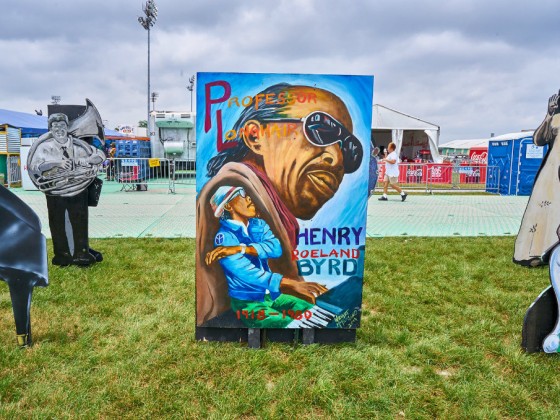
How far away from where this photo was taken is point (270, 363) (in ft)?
10.5

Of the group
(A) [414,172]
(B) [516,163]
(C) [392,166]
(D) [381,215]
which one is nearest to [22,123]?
(C) [392,166]

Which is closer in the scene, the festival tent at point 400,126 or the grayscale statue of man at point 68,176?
the grayscale statue of man at point 68,176

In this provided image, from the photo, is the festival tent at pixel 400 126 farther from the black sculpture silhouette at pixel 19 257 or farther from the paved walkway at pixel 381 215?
the black sculpture silhouette at pixel 19 257

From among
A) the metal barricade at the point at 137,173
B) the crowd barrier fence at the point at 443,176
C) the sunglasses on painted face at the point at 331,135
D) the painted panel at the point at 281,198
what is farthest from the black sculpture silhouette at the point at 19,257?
the crowd barrier fence at the point at 443,176

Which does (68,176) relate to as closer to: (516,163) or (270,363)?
(270,363)

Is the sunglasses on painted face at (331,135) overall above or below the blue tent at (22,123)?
below

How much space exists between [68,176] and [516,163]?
15.4 meters

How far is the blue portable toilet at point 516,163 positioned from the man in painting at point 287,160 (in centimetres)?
1413

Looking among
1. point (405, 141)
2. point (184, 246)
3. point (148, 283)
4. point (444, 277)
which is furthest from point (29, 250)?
point (405, 141)

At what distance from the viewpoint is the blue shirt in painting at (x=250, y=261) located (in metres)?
3.24

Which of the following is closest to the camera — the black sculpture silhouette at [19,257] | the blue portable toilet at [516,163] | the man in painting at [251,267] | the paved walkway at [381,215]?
the man in painting at [251,267]

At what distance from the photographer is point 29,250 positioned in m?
3.45

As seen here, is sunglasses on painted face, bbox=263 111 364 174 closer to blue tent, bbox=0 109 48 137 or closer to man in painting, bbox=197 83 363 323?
man in painting, bbox=197 83 363 323

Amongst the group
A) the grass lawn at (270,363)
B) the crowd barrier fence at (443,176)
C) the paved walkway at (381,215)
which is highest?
the crowd barrier fence at (443,176)
